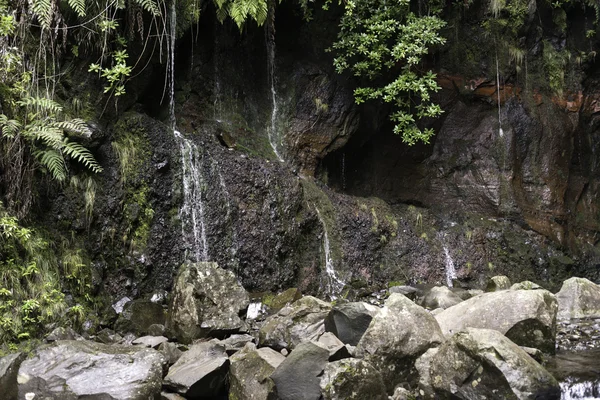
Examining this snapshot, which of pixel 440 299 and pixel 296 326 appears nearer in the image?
pixel 296 326

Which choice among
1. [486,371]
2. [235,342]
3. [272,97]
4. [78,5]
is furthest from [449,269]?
[78,5]

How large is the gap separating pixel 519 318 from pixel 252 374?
8.84ft

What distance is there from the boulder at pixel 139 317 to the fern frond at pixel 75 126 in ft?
7.80

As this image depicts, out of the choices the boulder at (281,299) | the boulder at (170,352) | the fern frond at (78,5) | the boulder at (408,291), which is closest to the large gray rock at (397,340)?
the boulder at (170,352)

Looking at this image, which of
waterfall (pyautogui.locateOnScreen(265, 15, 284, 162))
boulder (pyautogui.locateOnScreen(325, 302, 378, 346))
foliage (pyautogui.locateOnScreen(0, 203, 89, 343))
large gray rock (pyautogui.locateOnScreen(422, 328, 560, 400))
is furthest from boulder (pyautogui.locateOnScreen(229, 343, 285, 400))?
waterfall (pyautogui.locateOnScreen(265, 15, 284, 162))

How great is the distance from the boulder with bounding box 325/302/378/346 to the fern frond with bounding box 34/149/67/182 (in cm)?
376

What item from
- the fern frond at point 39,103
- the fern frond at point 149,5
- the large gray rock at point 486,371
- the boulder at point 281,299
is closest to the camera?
the large gray rock at point 486,371

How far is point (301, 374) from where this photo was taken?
5137 mm

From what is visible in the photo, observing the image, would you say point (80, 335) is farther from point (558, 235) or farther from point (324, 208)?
point (558, 235)

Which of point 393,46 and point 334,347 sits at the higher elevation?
point 393,46

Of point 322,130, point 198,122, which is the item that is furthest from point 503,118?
point 198,122

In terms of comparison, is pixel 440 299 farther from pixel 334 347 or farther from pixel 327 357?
pixel 327 357

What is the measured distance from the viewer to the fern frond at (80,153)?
758cm

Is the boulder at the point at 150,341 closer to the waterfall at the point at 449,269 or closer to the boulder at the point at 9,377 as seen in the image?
the boulder at the point at 9,377
